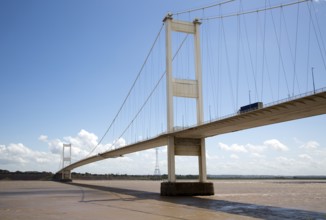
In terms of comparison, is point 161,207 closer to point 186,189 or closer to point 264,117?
point 264,117

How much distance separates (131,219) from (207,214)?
414cm

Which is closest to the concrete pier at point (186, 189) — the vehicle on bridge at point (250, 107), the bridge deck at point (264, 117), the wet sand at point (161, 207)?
the wet sand at point (161, 207)

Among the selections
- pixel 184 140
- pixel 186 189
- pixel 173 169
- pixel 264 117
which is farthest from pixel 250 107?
pixel 186 189

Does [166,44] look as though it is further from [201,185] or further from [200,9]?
[201,185]

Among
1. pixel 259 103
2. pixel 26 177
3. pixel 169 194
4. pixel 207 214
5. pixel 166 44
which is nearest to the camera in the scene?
pixel 207 214

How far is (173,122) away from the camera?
36.2 m

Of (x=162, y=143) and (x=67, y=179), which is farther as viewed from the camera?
(x=67, y=179)

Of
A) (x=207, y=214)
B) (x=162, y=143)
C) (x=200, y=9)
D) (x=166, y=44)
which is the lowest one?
(x=207, y=214)

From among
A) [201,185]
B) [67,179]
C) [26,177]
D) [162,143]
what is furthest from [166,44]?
[26,177]

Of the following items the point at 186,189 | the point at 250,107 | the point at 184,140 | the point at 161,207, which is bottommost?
the point at 161,207

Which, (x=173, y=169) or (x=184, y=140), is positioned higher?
(x=184, y=140)

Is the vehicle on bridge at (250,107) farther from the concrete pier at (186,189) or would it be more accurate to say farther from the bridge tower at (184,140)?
the concrete pier at (186,189)

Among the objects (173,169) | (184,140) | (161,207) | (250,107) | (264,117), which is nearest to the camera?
(161,207)

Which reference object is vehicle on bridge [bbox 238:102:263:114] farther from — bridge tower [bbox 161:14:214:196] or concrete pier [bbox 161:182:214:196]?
concrete pier [bbox 161:182:214:196]
